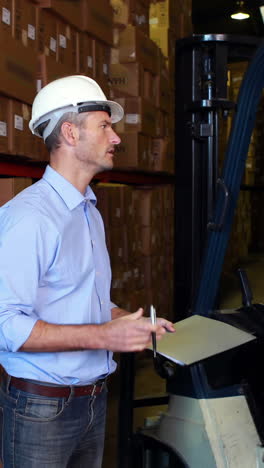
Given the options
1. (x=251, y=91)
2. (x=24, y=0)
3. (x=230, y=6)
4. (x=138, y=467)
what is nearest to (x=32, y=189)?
(x=251, y=91)

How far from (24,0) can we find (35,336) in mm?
2200

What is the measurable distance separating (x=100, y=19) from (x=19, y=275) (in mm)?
3037

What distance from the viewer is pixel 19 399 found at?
5.24ft

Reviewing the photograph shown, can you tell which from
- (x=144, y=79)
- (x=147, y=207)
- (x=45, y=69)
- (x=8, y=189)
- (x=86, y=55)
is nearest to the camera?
(x=8, y=189)

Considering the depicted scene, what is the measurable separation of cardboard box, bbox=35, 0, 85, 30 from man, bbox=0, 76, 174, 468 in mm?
1772

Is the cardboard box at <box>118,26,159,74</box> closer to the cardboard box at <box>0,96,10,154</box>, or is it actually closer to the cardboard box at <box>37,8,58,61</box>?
the cardboard box at <box>37,8,58,61</box>

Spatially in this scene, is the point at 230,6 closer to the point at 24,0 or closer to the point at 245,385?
the point at 24,0

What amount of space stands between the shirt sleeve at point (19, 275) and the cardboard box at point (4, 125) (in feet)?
4.84

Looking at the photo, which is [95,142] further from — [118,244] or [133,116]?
[133,116]

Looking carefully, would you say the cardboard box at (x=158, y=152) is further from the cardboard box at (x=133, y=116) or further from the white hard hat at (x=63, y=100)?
the white hard hat at (x=63, y=100)

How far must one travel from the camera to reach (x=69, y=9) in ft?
11.6

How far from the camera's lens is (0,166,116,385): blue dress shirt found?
146cm

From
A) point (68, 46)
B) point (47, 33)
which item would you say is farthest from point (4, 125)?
point (68, 46)

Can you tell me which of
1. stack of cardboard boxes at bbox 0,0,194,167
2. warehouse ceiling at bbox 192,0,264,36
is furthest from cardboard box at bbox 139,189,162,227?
Result: warehouse ceiling at bbox 192,0,264,36
